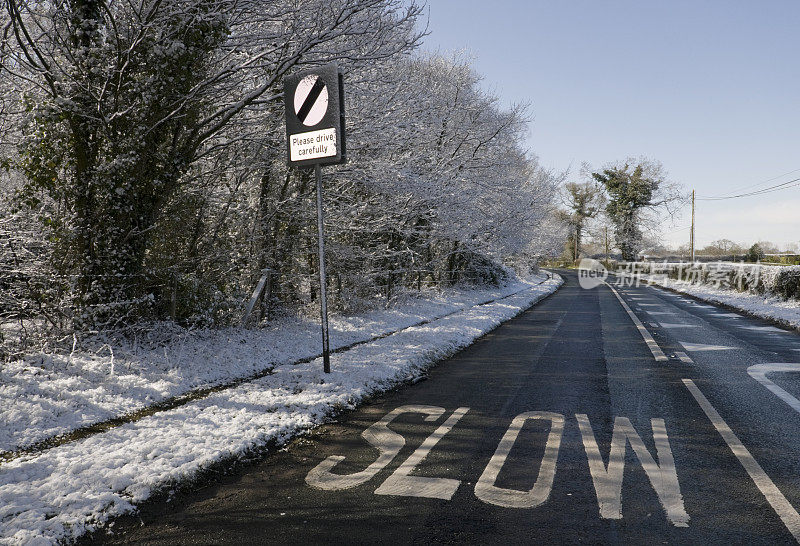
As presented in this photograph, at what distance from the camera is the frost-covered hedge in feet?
60.8

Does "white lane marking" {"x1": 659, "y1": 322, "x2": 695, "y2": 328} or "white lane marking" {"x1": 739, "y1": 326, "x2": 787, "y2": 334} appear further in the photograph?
"white lane marking" {"x1": 659, "y1": 322, "x2": 695, "y2": 328}

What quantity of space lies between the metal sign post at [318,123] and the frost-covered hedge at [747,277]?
18.7 metres

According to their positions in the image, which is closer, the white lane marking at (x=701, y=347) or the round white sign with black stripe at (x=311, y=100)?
the round white sign with black stripe at (x=311, y=100)

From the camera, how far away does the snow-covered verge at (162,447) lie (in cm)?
315

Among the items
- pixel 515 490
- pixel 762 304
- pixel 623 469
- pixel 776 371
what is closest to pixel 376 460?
pixel 515 490

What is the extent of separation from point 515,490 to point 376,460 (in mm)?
1182

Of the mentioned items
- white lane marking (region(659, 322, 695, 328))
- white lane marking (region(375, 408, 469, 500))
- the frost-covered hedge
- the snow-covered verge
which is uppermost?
the frost-covered hedge

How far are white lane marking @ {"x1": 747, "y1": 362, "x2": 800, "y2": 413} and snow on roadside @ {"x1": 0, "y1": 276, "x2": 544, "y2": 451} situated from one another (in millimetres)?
6768

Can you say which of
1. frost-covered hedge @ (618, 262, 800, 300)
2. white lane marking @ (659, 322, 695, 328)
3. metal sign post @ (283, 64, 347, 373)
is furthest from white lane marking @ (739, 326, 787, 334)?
metal sign post @ (283, 64, 347, 373)

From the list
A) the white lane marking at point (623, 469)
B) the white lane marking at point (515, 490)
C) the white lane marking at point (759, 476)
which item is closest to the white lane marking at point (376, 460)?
the white lane marking at point (515, 490)

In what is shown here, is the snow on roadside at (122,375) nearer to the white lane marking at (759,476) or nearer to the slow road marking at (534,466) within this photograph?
the slow road marking at (534,466)

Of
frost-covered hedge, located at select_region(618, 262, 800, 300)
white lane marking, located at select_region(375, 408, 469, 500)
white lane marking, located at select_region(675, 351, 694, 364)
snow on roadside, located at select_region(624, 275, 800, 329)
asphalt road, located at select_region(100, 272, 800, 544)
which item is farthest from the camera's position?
frost-covered hedge, located at select_region(618, 262, 800, 300)

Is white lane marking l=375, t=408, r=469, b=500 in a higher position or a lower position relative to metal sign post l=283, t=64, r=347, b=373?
lower

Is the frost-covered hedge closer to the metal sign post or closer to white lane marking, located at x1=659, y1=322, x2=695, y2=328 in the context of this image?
white lane marking, located at x1=659, y1=322, x2=695, y2=328
